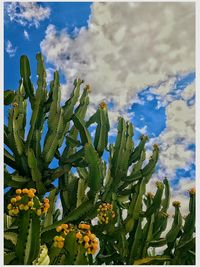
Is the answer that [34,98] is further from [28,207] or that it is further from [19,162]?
[28,207]

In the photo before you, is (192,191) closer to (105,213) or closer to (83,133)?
(105,213)

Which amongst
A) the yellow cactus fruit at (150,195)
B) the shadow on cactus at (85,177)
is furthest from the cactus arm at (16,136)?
the yellow cactus fruit at (150,195)

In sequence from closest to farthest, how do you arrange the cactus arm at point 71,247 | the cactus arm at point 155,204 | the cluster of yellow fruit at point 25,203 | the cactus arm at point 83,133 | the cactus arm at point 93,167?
the cactus arm at point 71,247
the cluster of yellow fruit at point 25,203
the cactus arm at point 93,167
the cactus arm at point 83,133
the cactus arm at point 155,204

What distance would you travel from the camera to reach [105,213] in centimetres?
475

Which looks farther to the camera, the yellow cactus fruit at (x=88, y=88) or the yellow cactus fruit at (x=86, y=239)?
the yellow cactus fruit at (x=88, y=88)

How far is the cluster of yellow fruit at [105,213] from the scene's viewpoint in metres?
4.64

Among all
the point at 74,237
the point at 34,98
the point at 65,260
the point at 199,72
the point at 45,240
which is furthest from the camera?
the point at 34,98

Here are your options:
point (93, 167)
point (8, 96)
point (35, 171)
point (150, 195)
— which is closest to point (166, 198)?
point (150, 195)

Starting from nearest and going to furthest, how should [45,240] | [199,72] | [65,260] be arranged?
[65,260] < [45,240] < [199,72]

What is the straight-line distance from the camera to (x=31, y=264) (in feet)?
9.46

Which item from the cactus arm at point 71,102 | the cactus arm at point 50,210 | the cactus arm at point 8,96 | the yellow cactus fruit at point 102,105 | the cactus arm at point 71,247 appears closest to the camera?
the cactus arm at point 71,247

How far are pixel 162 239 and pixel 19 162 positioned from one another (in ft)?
6.64

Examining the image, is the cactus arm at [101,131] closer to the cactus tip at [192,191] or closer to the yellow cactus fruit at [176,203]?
the yellow cactus fruit at [176,203]

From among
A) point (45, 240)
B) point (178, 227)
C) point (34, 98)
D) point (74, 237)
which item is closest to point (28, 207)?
point (74, 237)
